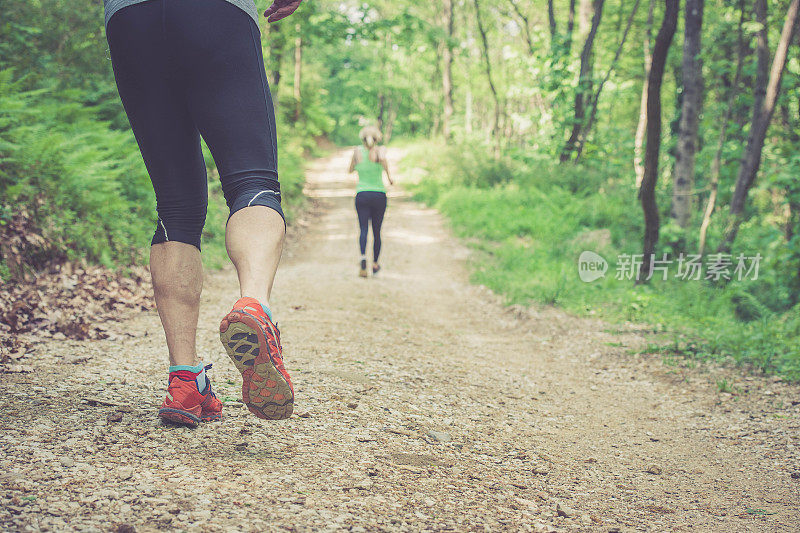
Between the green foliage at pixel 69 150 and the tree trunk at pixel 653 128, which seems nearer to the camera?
the green foliage at pixel 69 150

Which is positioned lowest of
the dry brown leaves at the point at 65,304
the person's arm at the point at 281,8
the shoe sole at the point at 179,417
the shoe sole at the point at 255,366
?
the dry brown leaves at the point at 65,304

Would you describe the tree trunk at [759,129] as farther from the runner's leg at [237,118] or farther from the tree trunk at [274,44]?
the tree trunk at [274,44]

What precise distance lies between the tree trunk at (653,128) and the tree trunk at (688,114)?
147 centimetres

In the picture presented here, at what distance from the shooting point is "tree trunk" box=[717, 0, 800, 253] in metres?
7.31

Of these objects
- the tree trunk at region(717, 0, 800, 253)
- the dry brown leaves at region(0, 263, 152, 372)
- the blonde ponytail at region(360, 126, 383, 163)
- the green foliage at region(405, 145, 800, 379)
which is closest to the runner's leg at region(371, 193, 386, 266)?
the blonde ponytail at region(360, 126, 383, 163)

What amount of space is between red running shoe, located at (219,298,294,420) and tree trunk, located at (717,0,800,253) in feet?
27.1

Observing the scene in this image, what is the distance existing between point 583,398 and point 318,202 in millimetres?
14605

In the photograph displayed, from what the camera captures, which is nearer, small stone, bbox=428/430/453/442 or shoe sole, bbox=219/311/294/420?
shoe sole, bbox=219/311/294/420

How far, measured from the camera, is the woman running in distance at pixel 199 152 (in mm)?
1775

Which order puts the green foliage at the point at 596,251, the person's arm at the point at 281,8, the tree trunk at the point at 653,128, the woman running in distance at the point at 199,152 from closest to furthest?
the woman running in distance at the point at 199,152 < the person's arm at the point at 281,8 < the green foliage at the point at 596,251 < the tree trunk at the point at 653,128

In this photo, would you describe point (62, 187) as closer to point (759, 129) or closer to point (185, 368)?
point (185, 368)

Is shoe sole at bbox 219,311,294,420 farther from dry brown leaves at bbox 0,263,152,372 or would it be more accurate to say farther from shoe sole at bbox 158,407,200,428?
dry brown leaves at bbox 0,263,152,372

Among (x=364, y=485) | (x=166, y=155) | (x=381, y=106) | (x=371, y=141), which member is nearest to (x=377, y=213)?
(x=371, y=141)

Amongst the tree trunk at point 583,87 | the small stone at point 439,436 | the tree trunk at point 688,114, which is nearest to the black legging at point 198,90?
the small stone at point 439,436
